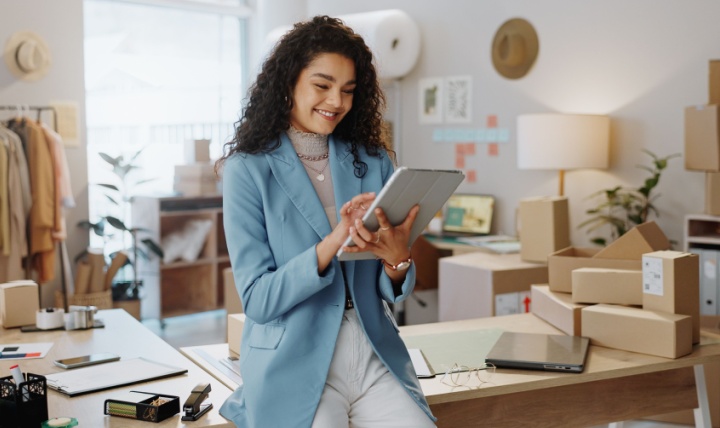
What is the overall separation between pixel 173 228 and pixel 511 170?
108 inches

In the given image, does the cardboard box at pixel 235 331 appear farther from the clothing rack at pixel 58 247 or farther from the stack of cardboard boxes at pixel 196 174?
the stack of cardboard boxes at pixel 196 174

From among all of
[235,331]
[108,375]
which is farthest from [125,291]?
[108,375]

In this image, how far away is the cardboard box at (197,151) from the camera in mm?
6740

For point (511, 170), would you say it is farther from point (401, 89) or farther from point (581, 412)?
point (581, 412)

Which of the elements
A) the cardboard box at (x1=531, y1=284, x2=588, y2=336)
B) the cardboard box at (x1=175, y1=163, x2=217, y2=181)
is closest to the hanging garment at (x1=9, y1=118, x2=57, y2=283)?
the cardboard box at (x1=175, y1=163, x2=217, y2=181)

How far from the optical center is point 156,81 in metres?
7.20

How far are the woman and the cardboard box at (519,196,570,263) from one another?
2.23 meters

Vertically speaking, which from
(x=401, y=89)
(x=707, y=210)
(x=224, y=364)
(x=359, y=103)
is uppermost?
(x=401, y=89)

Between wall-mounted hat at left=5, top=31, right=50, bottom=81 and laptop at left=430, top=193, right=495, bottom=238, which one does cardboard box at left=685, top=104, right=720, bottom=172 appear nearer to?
laptop at left=430, top=193, right=495, bottom=238

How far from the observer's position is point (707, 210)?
4.29 meters

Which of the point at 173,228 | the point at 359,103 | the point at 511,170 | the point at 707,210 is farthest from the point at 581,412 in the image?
the point at 173,228

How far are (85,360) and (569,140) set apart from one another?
10.5 feet

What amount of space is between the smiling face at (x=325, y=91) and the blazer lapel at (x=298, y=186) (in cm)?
9

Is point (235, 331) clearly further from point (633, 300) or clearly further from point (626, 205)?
point (626, 205)
